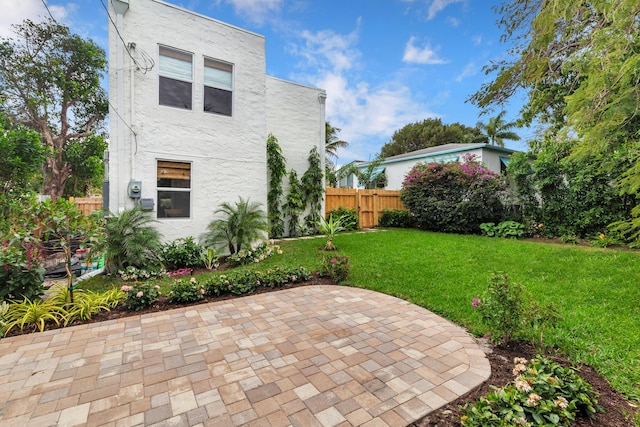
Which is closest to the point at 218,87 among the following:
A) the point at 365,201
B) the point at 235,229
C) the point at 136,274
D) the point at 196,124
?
the point at 196,124

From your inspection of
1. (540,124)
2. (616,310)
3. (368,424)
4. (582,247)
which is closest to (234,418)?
(368,424)

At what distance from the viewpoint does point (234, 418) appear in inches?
79.0

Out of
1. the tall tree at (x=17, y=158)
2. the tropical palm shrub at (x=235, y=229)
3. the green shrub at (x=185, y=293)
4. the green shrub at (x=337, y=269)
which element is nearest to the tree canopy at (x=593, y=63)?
the green shrub at (x=337, y=269)

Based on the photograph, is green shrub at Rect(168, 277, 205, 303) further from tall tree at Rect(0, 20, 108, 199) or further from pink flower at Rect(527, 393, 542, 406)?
tall tree at Rect(0, 20, 108, 199)

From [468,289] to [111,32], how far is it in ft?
29.0

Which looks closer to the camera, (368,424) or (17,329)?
(368,424)

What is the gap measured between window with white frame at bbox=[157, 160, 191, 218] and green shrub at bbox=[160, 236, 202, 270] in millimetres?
792

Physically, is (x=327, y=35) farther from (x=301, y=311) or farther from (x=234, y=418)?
(x=234, y=418)

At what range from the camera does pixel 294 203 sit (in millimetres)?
9969

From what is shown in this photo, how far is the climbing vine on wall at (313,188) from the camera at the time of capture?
10.4 metres

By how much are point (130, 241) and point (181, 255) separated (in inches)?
42.7

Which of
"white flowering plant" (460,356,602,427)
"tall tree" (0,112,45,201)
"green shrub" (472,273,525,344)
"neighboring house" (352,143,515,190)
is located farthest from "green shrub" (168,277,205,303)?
"neighboring house" (352,143,515,190)

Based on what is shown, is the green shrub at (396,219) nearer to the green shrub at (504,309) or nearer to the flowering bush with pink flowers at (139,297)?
the green shrub at (504,309)

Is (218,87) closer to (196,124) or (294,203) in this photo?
(196,124)
